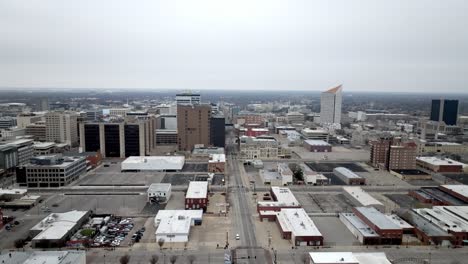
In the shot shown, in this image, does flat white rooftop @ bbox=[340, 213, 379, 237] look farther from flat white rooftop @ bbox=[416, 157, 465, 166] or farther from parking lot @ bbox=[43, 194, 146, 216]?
flat white rooftop @ bbox=[416, 157, 465, 166]

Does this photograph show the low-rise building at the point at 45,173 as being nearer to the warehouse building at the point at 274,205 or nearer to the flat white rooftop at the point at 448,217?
the warehouse building at the point at 274,205

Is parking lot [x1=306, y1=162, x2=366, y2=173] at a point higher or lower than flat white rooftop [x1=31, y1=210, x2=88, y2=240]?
lower

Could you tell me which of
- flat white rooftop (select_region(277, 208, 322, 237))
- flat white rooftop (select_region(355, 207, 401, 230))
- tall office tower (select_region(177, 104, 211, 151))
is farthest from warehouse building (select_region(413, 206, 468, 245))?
tall office tower (select_region(177, 104, 211, 151))

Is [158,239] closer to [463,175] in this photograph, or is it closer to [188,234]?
[188,234]

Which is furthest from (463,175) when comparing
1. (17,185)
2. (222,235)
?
(17,185)

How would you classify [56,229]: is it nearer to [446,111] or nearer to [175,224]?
[175,224]

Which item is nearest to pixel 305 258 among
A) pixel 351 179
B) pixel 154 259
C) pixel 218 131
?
pixel 154 259

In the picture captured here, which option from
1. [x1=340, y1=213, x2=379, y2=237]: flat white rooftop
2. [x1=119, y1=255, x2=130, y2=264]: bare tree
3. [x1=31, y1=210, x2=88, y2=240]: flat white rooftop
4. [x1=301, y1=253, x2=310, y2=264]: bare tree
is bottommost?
[x1=301, y1=253, x2=310, y2=264]: bare tree

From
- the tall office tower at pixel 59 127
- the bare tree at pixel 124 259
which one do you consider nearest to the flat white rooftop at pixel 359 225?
the bare tree at pixel 124 259
